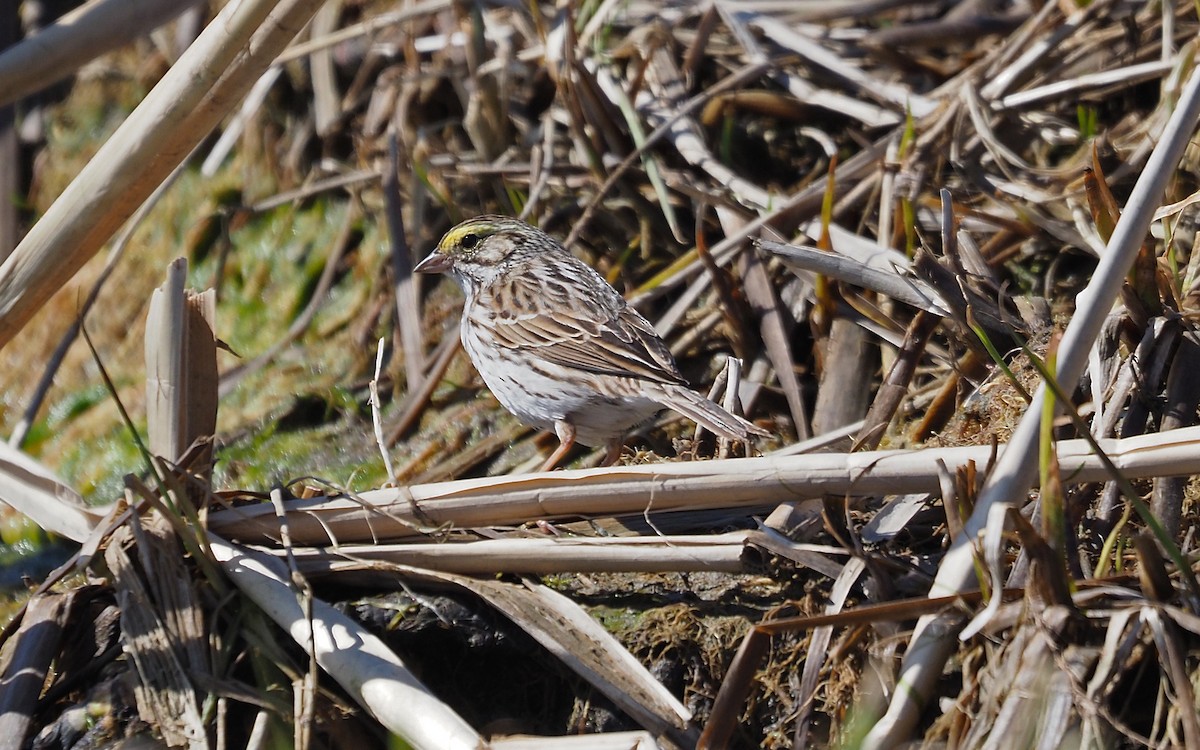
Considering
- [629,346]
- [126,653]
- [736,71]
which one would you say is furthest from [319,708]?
[736,71]

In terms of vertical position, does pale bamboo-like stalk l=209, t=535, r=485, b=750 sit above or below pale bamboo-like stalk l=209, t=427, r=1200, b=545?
below

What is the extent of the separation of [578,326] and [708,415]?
109 cm

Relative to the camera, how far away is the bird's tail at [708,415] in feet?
12.9

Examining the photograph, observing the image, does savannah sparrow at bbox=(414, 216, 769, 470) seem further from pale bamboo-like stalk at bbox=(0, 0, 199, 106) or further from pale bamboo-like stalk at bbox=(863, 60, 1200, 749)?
pale bamboo-like stalk at bbox=(0, 0, 199, 106)

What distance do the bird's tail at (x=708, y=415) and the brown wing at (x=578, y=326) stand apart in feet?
0.49

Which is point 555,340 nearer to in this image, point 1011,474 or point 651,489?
point 651,489

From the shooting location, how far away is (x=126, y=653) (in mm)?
3508

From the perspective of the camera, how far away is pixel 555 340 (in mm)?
5012

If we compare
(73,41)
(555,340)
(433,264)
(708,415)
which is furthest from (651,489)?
(433,264)

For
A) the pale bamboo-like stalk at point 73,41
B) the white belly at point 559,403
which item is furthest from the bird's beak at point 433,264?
the pale bamboo-like stalk at point 73,41

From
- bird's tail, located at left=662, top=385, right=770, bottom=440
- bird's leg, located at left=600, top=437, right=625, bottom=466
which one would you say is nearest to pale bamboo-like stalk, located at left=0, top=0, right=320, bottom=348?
bird's tail, located at left=662, top=385, right=770, bottom=440

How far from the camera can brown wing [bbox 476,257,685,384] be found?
473cm

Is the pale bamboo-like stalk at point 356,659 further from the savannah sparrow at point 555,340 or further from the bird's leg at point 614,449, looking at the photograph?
the bird's leg at point 614,449

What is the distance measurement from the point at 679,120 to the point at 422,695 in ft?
11.8
